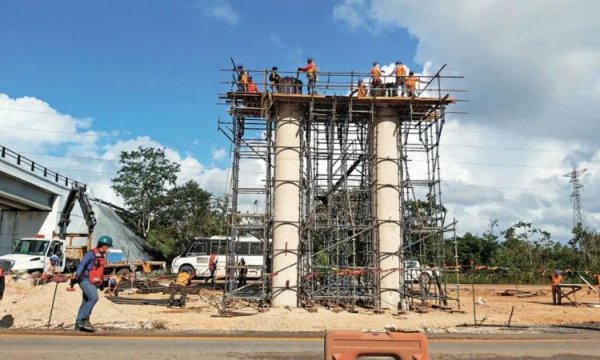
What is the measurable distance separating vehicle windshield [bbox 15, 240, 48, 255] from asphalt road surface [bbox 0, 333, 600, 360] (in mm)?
20811

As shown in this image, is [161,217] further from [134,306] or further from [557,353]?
[557,353]

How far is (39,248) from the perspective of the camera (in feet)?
100

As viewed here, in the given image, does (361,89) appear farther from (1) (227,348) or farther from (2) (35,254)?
(2) (35,254)

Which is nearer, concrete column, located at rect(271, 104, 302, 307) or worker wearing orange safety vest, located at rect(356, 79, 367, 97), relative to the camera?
concrete column, located at rect(271, 104, 302, 307)

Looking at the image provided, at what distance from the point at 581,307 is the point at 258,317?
15139 millimetres

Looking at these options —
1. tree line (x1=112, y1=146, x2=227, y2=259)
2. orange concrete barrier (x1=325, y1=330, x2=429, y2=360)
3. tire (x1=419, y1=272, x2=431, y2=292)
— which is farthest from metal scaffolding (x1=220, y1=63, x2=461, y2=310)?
tree line (x1=112, y1=146, x2=227, y2=259)

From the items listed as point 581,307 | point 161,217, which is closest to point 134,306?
point 581,307

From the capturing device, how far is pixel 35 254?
99.2ft

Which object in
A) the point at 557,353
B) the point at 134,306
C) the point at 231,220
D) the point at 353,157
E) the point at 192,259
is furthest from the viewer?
the point at 192,259

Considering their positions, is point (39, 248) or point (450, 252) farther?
point (450, 252)

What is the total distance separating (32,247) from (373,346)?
29.4m

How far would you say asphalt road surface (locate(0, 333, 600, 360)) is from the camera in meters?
9.19

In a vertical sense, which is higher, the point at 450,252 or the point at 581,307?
the point at 450,252

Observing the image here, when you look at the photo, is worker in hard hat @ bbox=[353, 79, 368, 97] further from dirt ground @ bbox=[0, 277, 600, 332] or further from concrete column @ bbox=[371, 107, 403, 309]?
dirt ground @ bbox=[0, 277, 600, 332]
